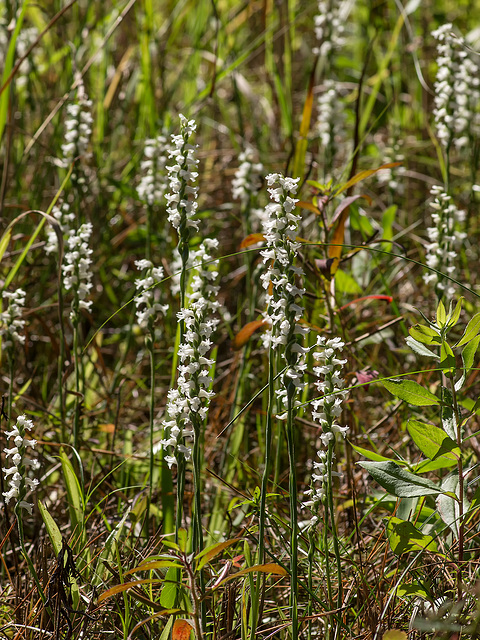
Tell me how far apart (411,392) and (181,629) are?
0.75m

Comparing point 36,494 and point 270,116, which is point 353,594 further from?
point 270,116

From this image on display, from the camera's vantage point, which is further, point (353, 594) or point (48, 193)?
point (48, 193)

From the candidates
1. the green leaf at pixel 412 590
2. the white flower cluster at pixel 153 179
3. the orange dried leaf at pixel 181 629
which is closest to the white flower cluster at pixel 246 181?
the white flower cluster at pixel 153 179

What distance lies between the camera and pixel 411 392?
5.44 ft

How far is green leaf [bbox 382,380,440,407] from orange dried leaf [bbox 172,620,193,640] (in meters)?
0.70

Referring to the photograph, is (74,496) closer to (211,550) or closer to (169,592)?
(169,592)

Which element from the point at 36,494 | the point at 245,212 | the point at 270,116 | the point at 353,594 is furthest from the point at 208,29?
the point at 353,594

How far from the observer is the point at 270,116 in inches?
177

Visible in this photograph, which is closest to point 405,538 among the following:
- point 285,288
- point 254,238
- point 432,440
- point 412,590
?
point 412,590

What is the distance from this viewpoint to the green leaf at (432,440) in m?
1.62

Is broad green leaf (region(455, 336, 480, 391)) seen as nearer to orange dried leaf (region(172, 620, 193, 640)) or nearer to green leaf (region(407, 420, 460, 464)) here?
green leaf (region(407, 420, 460, 464))

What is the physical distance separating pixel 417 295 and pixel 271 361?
197cm

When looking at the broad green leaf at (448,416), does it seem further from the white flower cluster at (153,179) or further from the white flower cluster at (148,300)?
the white flower cluster at (153,179)

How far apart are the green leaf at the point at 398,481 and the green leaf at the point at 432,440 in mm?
70
